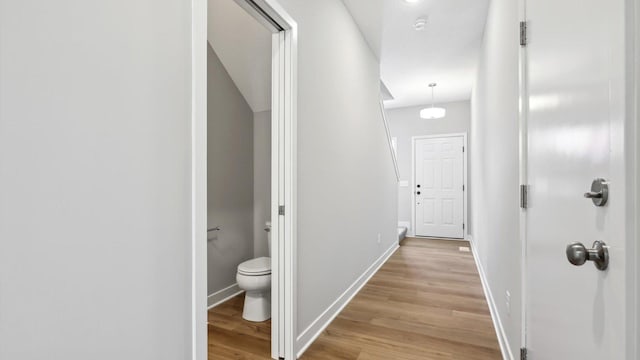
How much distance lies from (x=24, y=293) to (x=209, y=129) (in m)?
2.20

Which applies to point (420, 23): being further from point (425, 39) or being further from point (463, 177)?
point (463, 177)

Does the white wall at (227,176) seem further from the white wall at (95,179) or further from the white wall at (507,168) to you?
the white wall at (507,168)

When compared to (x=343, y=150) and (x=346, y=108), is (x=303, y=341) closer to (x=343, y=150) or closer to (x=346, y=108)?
(x=343, y=150)

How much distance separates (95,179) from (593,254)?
4.05ft

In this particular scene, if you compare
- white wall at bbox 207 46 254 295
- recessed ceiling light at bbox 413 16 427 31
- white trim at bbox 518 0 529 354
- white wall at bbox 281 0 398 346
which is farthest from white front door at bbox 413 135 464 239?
white trim at bbox 518 0 529 354

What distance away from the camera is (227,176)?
2.94m

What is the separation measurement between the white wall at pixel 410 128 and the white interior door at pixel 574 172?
5.10 meters

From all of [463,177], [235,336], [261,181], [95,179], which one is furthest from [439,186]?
[95,179]

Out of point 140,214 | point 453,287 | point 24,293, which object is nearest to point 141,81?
point 140,214

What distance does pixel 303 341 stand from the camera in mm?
1976

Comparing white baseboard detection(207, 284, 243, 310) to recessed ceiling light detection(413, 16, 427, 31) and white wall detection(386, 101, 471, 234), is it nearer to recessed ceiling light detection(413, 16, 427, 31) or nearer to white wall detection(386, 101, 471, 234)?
recessed ceiling light detection(413, 16, 427, 31)

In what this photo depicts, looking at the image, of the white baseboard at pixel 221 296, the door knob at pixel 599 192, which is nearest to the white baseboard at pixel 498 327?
the door knob at pixel 599 192

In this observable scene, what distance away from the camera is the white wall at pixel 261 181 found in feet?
10.5

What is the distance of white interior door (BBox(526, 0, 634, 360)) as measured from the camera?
0.64 meters
